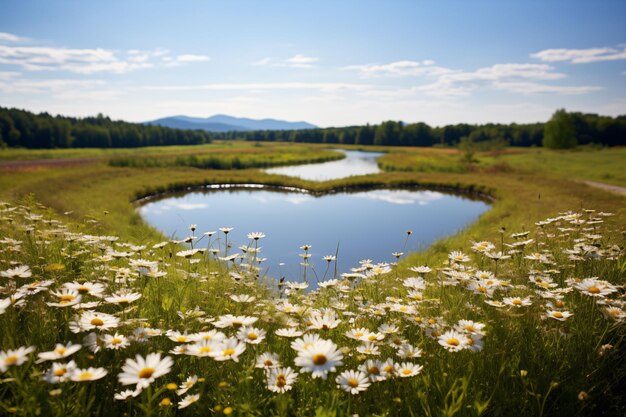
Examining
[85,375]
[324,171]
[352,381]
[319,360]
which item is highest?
[319,360]

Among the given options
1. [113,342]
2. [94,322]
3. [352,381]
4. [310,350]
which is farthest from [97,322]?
[352,381]

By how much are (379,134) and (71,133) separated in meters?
90.5

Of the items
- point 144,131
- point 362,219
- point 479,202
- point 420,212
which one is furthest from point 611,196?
point 144,131

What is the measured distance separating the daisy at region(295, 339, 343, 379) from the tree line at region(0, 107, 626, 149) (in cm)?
5722

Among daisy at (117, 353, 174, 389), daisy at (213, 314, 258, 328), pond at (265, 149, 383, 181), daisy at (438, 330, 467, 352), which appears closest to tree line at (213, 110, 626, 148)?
Answer: pond at (265, 149, 383, 181)

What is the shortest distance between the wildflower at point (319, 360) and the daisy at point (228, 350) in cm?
32

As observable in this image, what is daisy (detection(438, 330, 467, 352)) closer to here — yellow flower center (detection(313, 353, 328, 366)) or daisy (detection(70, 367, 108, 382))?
yellow flower center (detection(313, 353, 328, 366))

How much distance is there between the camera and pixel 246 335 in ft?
7.97

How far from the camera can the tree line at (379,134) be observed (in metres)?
74.0

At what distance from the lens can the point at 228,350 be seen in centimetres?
221

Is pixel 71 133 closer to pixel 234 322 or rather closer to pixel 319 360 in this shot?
pixel 234 322

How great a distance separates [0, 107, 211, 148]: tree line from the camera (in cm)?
8330

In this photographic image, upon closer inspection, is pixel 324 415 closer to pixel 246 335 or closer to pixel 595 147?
pixel 246 335

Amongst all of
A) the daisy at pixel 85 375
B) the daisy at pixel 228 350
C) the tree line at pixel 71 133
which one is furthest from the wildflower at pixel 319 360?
the tree line at pixel 71 133
